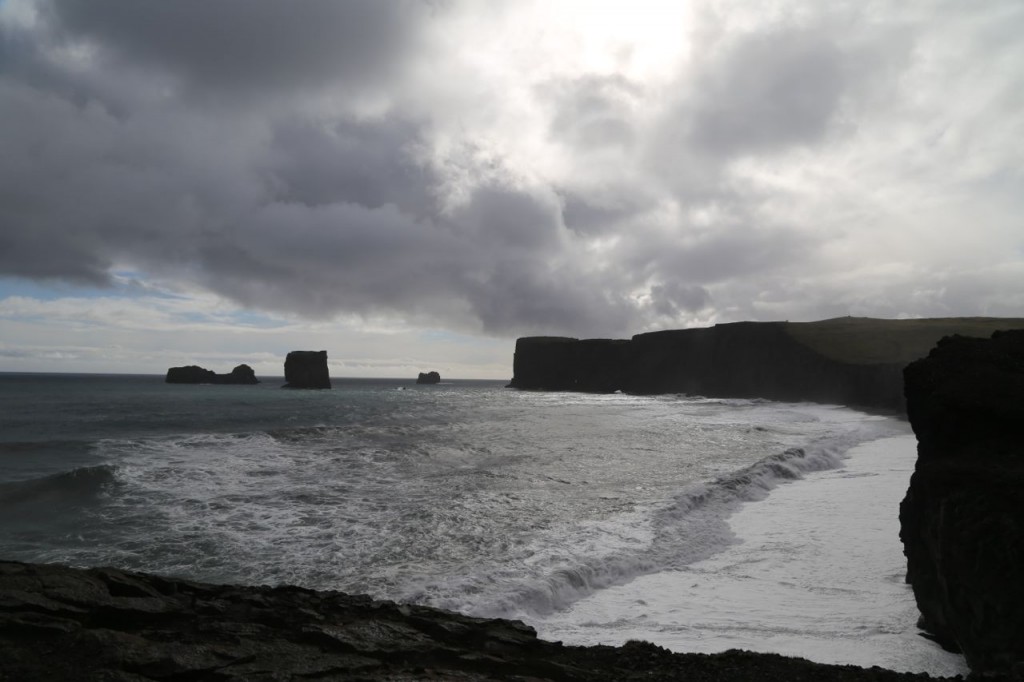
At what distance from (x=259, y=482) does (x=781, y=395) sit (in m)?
72.8

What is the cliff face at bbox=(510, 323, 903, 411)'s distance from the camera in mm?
61000

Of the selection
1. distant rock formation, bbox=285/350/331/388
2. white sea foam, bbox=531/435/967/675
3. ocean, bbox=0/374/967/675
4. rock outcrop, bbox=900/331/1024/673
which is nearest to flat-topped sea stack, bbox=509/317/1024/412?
ocean, bbox=0/374/967/675

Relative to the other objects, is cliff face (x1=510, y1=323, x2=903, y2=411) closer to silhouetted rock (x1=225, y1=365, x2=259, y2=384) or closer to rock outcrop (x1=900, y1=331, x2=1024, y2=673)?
rock outcrop (x1=900, y1=331, x2=1024, y2=673)

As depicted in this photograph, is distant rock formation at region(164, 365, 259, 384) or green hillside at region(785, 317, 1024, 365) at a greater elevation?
green hillside at region(785, 317, 1024, 365)

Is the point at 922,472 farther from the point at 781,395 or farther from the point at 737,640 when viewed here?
the point at 781,395

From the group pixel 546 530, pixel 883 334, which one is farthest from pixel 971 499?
pixel 883 334

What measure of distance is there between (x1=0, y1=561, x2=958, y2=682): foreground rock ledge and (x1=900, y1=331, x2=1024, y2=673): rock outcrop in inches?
53.1

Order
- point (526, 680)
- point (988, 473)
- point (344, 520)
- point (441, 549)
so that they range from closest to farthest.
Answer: point (526, 680) → point (988, 473) → point (441, 549) → point (344, 520)

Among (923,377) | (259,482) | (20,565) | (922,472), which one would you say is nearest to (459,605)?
(20,565)

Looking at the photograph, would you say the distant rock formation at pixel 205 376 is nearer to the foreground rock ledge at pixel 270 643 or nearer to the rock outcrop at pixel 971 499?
the foreground rock ledge at pixel 270 643

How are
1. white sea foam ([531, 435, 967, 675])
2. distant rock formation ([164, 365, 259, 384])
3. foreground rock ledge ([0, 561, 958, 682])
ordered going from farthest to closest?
distant rock formation ([164, 365, 259, 384]) < white sea foam ([531, 435, 967, 675]) < foreground rock ledge ([0, 561, 958, 682])

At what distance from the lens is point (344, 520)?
12.8 m

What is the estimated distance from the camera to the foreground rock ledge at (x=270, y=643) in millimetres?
4406

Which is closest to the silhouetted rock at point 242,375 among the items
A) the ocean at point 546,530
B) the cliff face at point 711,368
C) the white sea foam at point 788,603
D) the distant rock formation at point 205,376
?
the distant rock formation at point 205,376
